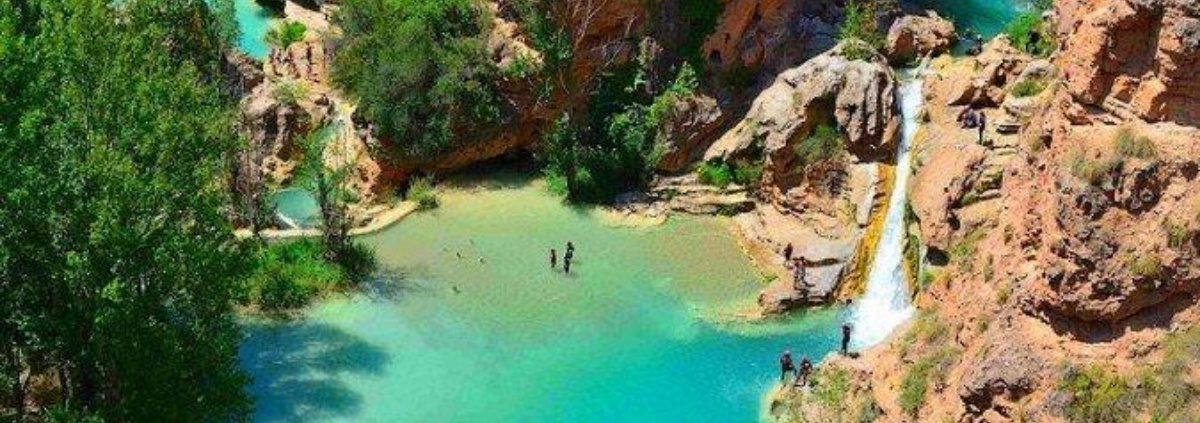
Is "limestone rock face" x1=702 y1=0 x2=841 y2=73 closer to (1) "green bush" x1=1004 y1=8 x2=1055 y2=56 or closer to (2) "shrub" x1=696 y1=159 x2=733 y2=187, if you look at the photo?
(2) "shrub" x1=696 y1=159 x2=733 y2=187

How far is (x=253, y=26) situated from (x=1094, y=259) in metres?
43.8

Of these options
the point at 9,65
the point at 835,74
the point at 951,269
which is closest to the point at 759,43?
the point at 835,74

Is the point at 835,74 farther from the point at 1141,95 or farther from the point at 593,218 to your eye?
the point at 1141,95

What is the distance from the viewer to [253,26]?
60.8m

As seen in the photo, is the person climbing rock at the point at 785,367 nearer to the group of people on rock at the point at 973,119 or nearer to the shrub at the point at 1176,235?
the group of people on rock at the point at 973,119

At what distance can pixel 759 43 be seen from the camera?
49969 millimetres

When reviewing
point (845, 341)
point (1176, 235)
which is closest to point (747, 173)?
point (845, 341)

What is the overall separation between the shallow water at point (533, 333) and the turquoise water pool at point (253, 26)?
621 inches

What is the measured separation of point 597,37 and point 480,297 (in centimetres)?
1192

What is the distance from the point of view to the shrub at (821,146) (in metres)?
45.0

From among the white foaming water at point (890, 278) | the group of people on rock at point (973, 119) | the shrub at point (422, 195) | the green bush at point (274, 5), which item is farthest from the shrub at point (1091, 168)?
the green bush at point (274, 5)

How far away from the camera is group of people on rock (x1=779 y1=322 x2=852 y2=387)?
3725 centimetres

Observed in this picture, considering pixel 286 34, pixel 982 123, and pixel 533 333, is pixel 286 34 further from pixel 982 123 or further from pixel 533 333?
pixel 982 123

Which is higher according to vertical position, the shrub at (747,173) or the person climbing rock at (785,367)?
the shrub at (747,173)
